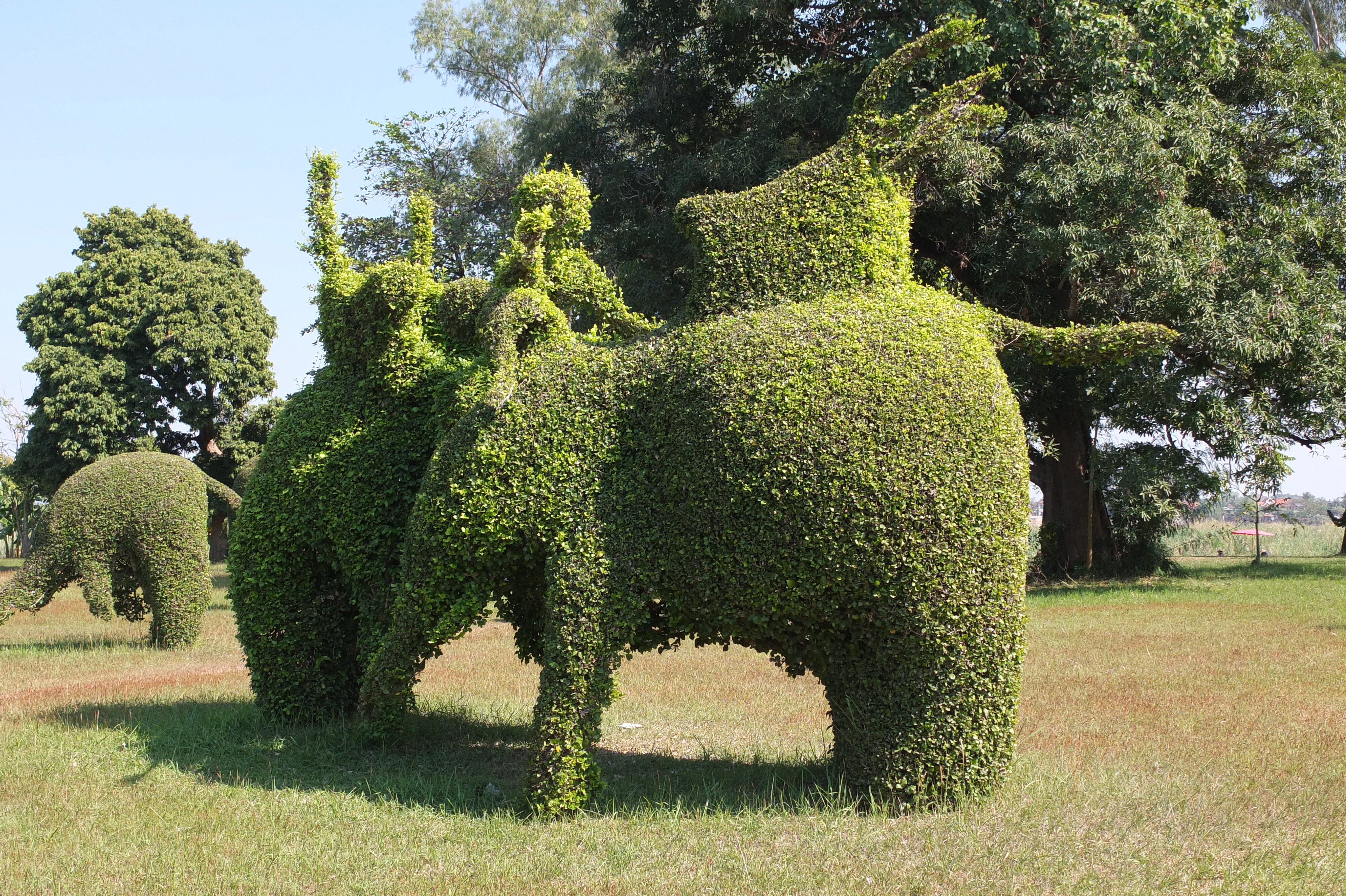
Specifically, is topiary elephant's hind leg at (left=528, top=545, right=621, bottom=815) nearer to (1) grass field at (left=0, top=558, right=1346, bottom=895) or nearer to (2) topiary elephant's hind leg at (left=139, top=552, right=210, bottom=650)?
(1) grass field at (left=0, top=558, right=1346, bottom=895)

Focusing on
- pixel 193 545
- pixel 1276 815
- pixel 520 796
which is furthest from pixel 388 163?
pixel 1276 815

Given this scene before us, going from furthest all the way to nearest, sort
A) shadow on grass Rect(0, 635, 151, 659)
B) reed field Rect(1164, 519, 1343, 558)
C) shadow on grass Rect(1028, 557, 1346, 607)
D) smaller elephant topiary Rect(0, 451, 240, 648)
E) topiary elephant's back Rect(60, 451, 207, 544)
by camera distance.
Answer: reed field Rect(1164, 519, 1343, 558), shadow on grass Rect(1028, 557, 1346, 607), shadow on grass Rect(0, 635, 151, 659), topiary elephant's back Rect(60, 451, 207, 544), smaller elephant topiary Rect(0, 451, 240, 648)

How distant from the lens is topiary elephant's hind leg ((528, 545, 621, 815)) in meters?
5.80

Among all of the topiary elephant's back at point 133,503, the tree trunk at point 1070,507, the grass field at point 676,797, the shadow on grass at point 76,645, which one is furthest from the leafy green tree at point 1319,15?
the shadow on grass at point 76,645

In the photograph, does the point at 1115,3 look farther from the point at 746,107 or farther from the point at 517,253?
the point at 517,253

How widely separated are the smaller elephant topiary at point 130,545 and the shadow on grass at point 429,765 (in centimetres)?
454

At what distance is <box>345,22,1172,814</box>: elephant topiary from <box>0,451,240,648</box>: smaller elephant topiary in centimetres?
782

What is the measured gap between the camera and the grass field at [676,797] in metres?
4.96

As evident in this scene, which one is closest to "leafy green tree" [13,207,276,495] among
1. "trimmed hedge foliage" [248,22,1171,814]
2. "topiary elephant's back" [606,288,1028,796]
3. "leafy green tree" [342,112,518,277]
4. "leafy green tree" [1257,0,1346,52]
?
"leafy green tree" [342,112,518,277]

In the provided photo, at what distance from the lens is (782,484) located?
5.54 meters

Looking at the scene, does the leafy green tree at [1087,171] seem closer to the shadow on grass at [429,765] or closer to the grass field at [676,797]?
the grass field at [676,797]

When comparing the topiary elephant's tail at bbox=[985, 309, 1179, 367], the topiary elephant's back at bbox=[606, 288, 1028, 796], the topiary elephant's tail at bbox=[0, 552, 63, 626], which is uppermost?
the topiary elephant's tail at bbox=[985, 309, 1179, 367]

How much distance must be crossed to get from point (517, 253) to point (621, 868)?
379cm

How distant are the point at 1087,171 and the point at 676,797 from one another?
38.6ft
